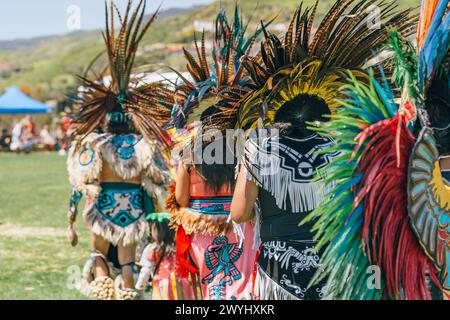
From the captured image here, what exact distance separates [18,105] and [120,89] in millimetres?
21766

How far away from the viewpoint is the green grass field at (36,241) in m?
6.32

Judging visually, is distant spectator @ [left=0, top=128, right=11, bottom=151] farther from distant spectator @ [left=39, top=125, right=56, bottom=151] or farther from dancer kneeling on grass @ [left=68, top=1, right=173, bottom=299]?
dancer kneeling on grass @ [left=68, top=1, right=173, bottom=299]

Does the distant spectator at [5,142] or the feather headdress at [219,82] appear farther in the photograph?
the distant spectator at [5,142]

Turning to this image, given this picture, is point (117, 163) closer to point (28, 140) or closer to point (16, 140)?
point (16, 140)

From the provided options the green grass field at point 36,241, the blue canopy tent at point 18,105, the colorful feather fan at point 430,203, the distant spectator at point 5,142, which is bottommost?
the green grass field at point 36,241

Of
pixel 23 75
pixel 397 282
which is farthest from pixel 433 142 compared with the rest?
pixel 23 75

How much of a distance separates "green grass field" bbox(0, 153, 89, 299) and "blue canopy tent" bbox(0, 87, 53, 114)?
30.2ft

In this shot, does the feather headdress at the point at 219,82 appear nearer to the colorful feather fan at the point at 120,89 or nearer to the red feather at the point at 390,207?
the red feather at the point at 390,207

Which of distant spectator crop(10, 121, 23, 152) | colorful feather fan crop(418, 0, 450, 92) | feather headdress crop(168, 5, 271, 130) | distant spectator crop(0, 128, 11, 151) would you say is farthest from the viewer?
distant spectator crop(0, 128, 11, 151)

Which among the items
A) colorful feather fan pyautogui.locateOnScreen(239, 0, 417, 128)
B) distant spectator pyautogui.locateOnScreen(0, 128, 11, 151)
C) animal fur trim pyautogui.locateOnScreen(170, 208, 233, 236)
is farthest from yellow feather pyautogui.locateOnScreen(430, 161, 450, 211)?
distant spectator pyautogui.locateOnScreen(0, 128, 11, 151)

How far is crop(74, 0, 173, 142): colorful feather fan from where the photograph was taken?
5.29 m

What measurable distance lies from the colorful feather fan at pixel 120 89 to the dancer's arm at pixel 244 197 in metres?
2.22

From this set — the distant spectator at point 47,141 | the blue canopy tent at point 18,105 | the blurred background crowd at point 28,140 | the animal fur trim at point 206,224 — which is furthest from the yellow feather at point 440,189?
the distant spectator at point 47,141
